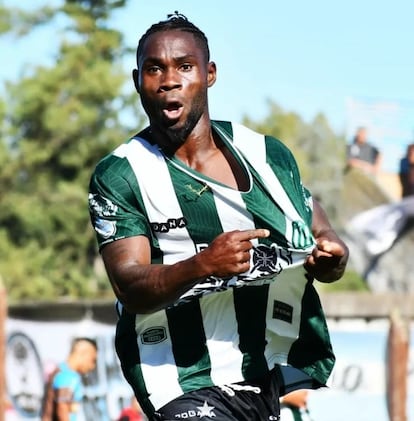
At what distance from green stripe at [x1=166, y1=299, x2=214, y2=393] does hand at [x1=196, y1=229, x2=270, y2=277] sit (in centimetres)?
57

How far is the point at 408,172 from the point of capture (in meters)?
25.9

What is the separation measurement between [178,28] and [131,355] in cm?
120

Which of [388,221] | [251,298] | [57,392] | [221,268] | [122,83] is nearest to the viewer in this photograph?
[221,268]

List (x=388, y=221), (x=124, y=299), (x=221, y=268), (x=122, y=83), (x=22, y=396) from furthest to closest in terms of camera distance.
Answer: (x=122, y=83)
(x=388, y=221)
(x=22, y=396)
(x=124, y=299)
(x=221, y=268)

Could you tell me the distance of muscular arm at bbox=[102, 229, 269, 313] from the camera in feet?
13.4

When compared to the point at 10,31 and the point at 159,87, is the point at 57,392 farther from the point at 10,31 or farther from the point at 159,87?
the point at 10,31

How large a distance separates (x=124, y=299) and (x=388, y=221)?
22.2m

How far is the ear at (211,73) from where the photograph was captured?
183 inches

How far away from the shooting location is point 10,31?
35531 mm

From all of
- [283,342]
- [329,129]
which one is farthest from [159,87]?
[329,129]

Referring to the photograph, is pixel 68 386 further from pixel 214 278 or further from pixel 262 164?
pixel 214 278

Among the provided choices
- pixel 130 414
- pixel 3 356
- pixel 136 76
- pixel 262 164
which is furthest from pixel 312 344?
pixel 3 356

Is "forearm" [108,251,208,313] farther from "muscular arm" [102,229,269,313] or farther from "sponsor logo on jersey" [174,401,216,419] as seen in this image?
"sponsor logo on jersey" [174,401,216,419]

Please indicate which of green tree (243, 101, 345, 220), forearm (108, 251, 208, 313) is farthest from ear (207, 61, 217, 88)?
green tree (243, 101, 345, 220)
